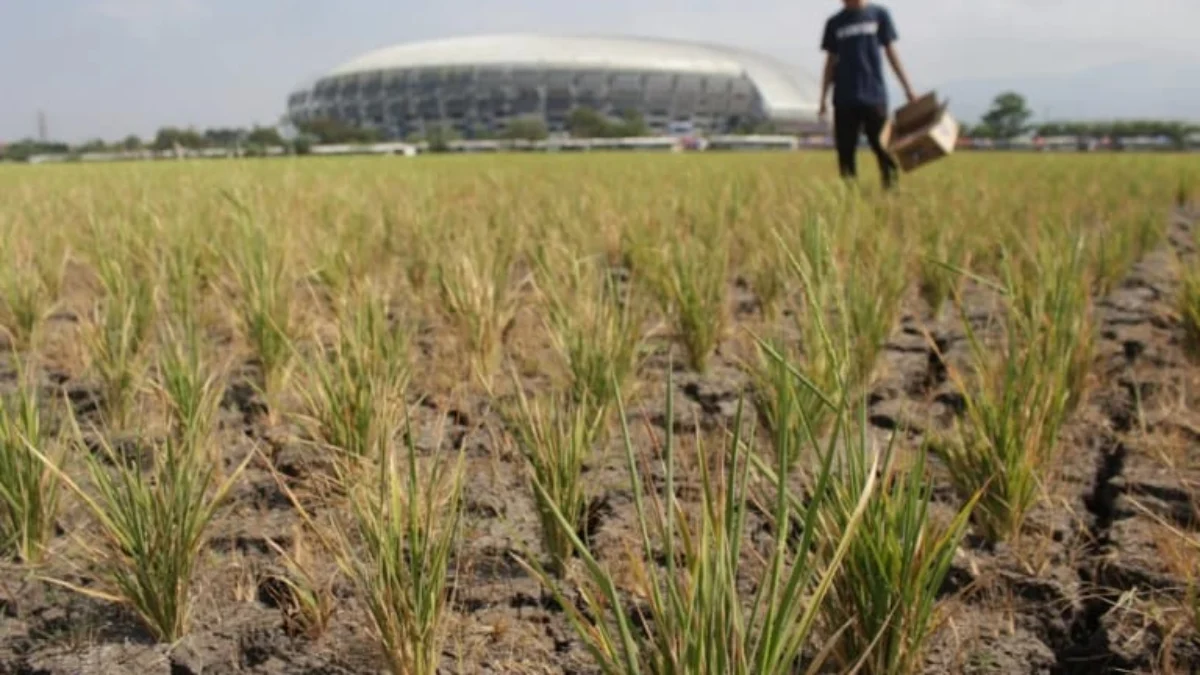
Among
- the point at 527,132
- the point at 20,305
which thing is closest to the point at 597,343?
the point at 20,305

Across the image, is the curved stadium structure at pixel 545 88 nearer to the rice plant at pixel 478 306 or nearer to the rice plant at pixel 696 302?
the rice plant at pixel 478 306

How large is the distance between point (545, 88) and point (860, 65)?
70984 mm

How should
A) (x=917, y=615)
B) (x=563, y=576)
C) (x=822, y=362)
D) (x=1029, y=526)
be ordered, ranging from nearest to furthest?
(x=917, y=615)
(x=563, y=576)
(x=1029, y=526)
(x=822, y=362)

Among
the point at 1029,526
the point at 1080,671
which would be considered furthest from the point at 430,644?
the point at 1029,526

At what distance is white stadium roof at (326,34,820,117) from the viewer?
75250mm

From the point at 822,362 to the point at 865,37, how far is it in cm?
403

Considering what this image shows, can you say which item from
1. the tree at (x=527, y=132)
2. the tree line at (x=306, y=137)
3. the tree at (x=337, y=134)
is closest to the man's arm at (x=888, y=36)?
the tree line at (x=306, y=137)

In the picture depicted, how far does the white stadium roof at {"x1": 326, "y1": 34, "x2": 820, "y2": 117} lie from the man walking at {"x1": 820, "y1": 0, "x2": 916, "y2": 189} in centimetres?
7059

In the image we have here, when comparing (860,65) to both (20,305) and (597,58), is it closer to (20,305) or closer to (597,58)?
(20,305)

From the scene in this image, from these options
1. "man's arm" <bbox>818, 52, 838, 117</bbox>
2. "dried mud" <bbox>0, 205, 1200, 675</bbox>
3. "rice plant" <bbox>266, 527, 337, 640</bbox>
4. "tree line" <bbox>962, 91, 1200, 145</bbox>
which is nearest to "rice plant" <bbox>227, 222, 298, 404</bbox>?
"dried mud" <bbox>0, 205, 1200, 675</bbox>

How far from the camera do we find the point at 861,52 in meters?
5.39

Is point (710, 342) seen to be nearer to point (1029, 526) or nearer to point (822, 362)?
point (822, 362)

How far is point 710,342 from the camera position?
2.42 m

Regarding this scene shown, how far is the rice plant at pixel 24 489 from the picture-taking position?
137 centimetres
